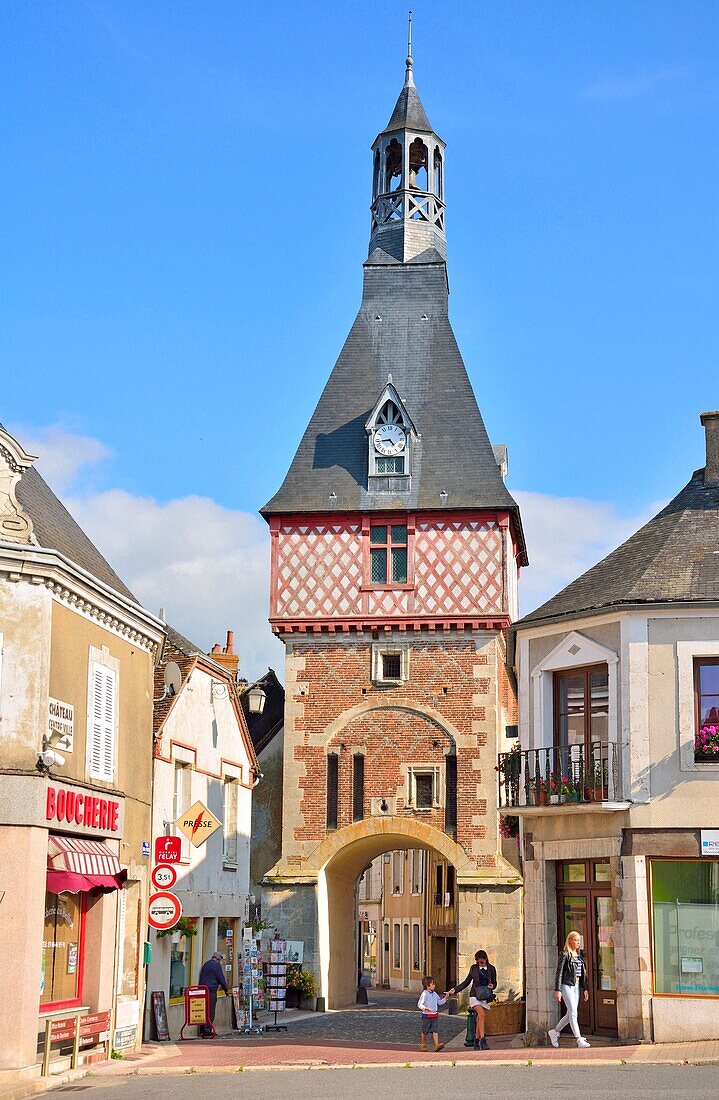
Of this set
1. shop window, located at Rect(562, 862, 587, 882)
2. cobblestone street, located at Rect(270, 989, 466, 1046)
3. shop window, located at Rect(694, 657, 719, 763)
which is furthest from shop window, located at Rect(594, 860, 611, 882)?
cobblestone street, located at Rect(270, 989, 466, 1046)

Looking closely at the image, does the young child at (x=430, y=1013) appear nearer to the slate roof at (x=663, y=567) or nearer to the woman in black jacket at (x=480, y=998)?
the woman in black jacket at (x=480, y=998)

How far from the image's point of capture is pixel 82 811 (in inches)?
669

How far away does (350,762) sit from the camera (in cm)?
3288

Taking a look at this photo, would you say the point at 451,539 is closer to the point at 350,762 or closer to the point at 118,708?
the point at 350,762

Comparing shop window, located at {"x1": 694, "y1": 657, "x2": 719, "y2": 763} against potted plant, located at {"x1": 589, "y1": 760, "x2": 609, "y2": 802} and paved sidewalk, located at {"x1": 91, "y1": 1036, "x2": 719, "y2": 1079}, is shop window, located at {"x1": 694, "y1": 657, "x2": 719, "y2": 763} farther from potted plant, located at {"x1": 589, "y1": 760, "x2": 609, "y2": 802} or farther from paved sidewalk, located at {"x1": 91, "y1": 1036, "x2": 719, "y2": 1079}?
paved sidewalk, located at {"x1": 91, "y1": 1036, "x2": 719, "y2": 1079}

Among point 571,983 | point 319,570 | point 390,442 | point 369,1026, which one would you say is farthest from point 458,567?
point 571,983

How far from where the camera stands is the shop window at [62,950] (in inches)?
643

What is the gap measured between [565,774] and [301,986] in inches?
587

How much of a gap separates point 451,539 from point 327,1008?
10609 millimetres

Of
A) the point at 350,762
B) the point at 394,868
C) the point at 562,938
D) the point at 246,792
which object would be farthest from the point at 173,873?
the point at 394,868

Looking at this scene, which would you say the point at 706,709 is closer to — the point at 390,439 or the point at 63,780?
the point at 63,780

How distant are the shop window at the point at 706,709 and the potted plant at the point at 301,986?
1630 centimetres

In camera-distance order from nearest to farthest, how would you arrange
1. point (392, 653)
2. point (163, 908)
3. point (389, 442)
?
point (163, 908) < point (392, 653) < point (389, 442)

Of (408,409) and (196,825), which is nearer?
(196,825)
